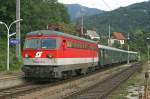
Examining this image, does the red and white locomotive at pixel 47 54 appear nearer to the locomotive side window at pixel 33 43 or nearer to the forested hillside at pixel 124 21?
the locomotive side window at pixel 33 43

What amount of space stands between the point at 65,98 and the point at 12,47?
33.9 meters

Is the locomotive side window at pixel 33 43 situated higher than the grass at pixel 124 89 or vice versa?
the locomotive side window at pixel 33 43

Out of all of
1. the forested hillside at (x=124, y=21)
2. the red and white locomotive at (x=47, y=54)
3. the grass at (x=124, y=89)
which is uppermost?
the forested hillside at (x=124, y=21)

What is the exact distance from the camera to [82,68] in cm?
3259

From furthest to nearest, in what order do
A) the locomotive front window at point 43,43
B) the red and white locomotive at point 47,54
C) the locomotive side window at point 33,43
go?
the locomotive side window at point 33,43
the locomotive front window at point 43,43
the red and white locomotive at point 47,54

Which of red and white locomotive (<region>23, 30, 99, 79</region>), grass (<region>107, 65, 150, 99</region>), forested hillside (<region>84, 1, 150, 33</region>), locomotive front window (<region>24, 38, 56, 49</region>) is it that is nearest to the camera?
grass (<region>107, 65, 150, 99</region>)

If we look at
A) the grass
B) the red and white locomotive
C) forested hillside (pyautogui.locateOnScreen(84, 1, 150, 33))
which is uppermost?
forested hillside (pyautogui.locateOnScreen(84, 1, 150, 33))

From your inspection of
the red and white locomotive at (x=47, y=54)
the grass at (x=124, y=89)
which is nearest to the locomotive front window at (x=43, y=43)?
the red and white locomotive at (x=47, y=54)

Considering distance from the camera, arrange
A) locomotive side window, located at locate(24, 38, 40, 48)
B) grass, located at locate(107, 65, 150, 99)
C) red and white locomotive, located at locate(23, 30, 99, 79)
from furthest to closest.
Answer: locomotive side window, located at locate(24, 38, 40, 48), red and white locomotive, located at locate(23, 30, 99, 79), grass, located at locate(107, 65, 150, 99)

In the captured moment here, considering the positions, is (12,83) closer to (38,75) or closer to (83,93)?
(38,75)

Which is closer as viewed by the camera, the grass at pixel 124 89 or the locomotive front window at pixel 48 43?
the grass at pixel 124 89

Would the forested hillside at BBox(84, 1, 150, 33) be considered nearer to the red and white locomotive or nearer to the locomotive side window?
the red and white locomotive

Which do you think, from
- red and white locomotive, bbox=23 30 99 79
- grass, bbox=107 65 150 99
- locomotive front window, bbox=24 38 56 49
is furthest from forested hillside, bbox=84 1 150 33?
locomotive front window, bbox=24 38 56 49

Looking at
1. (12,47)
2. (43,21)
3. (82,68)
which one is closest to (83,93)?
(82,68)
